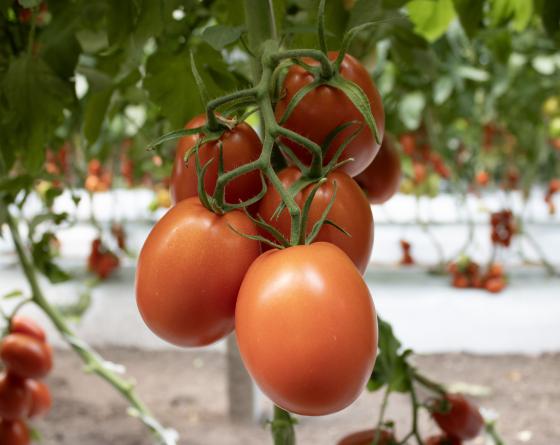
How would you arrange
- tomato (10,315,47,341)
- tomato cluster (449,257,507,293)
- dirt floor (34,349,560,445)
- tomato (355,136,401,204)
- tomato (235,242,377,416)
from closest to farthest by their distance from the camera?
tomato (235,242,377,416) < tomato (355,136,401,204) < tomato (10,315,47,341) < dirt floor (34,349,560,445) < tomato cluster (449,257,507,293)

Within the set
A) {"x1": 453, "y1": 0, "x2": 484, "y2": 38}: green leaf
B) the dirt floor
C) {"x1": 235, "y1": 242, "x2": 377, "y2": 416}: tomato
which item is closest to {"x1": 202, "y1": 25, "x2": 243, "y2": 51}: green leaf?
{"x1": 235, "y1": 242, "x2": 377, "y2": 416}: tomato

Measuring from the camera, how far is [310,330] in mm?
264

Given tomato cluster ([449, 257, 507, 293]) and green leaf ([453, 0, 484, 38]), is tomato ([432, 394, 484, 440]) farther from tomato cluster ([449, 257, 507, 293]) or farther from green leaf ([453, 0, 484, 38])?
tomato cluster ([449, 257, 507, 293])

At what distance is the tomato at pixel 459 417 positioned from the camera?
704 mm

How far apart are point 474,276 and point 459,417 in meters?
2.16

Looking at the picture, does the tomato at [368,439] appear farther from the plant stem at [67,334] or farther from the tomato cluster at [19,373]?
the tomato cluster at [19,373]

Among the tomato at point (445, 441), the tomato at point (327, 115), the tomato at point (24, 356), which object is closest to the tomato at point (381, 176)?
Answer: the tomato at point (327, 115)

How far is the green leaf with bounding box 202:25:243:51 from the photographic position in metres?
0.38

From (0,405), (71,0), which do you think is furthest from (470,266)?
(71,0)

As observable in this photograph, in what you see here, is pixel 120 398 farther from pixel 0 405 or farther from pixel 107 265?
pixel 0 405

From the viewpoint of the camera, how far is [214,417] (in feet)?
5.76

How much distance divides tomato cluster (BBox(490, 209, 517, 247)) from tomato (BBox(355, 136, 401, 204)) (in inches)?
92.1

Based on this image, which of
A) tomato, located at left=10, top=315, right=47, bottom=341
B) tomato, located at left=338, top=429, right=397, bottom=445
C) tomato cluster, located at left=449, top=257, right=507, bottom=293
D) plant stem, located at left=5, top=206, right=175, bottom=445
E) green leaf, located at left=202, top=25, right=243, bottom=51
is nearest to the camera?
green leaf, located at left=202, top=25, right=243, bottom=51

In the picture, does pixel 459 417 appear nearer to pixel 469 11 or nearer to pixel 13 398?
pixel 469 11
